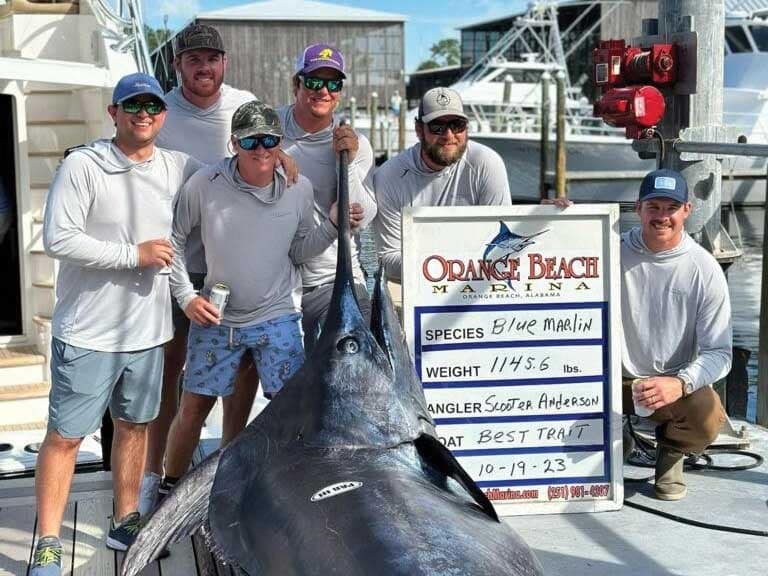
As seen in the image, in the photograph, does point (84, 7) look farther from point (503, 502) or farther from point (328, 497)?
point (328, 497)

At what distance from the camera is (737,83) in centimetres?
3017

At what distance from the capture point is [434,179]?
411 centimetres

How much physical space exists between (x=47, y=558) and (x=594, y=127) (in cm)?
2651

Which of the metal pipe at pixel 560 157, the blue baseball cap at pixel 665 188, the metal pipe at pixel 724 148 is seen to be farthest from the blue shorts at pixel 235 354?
the metal pipe at pixel 560 157

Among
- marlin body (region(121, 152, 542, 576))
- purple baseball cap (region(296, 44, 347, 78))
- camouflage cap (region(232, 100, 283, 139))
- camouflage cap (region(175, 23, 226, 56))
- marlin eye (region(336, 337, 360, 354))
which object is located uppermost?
camouflage cap (region(175, 23, 226, 56))

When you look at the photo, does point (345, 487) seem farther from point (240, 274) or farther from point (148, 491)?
point (148, 491)

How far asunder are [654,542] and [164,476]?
5.93ft

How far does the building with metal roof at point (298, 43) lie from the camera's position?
46.3 m

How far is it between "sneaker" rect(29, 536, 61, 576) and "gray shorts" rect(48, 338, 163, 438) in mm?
342

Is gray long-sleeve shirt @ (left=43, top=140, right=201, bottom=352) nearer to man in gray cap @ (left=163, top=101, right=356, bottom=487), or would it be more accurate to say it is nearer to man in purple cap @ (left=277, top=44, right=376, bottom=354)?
man in gray cap @ (left=163, top=101, right=356, bottom=487)

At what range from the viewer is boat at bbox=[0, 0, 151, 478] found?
6.18m

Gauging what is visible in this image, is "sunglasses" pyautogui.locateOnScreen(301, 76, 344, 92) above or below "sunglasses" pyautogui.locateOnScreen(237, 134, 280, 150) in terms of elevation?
above

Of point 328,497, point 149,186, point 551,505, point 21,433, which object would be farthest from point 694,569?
point 21,433

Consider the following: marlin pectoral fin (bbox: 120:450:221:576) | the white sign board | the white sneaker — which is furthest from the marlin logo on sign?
the white sneaker
